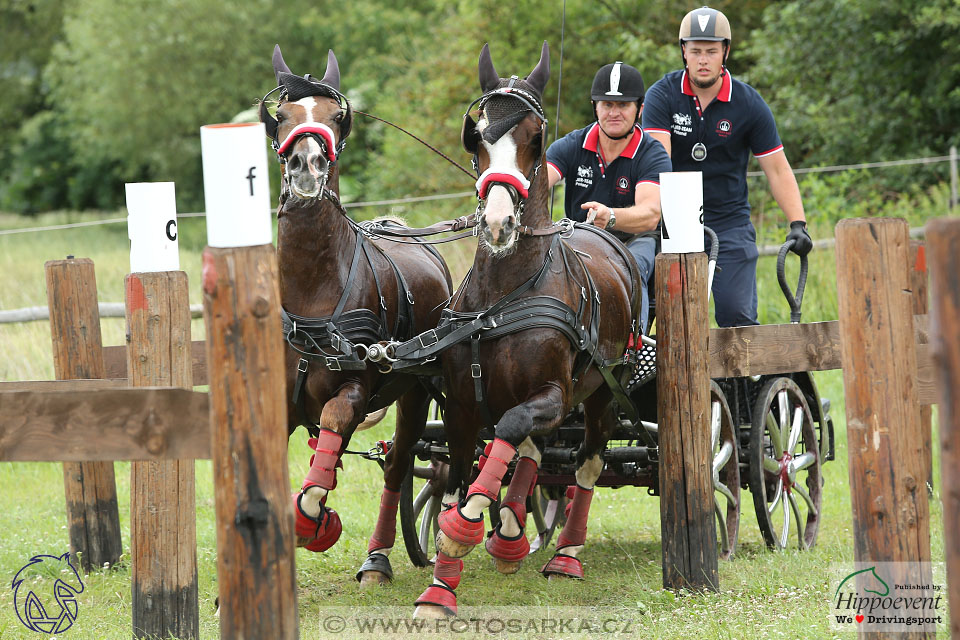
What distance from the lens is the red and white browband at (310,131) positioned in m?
4.49

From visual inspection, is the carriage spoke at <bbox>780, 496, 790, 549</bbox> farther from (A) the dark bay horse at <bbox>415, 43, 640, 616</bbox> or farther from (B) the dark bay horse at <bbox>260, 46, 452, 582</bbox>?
(B) the dark bay horse at <bbox>260, 46, 452, 582</bbox>

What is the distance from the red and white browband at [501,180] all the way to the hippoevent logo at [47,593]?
2.61m

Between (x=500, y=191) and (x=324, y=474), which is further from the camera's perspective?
(x=324, y=474)

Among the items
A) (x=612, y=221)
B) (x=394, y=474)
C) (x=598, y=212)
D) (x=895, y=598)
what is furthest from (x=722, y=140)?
(x=895, y=598)

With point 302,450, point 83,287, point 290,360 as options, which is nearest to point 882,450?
point 290,360

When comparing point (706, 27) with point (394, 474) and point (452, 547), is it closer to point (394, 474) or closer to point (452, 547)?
point (394, 474)

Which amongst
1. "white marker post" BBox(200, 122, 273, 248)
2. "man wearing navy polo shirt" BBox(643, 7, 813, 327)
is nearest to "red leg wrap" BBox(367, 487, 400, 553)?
"man wearing navy polo shirt" BBox(643, 7, 813, 327)

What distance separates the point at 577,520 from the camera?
556cm

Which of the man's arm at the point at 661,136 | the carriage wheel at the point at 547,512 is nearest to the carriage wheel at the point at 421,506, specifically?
the carriage wheel at the point at 547,512

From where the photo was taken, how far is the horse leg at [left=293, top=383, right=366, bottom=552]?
4484mm

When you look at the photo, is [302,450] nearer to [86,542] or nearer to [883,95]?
[86,542]

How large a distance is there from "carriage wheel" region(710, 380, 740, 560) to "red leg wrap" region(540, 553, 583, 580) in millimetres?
759

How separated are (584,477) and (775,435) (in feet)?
4.18

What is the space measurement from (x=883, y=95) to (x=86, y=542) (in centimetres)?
1337
